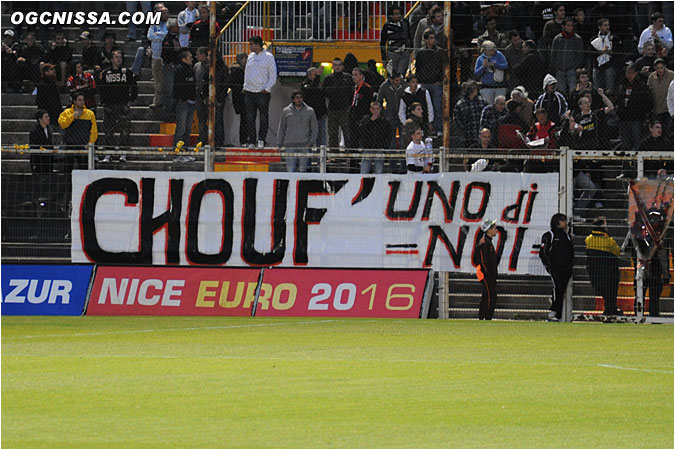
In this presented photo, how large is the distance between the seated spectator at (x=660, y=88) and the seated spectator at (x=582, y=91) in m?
Answer: 0.99

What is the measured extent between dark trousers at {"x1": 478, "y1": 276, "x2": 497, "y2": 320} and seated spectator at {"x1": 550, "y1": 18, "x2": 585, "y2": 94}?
4741mm

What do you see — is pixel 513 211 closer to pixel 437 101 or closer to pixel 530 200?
pixel 530 200

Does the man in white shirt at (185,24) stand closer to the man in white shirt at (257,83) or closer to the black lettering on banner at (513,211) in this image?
the man in white shirt at (257,83)

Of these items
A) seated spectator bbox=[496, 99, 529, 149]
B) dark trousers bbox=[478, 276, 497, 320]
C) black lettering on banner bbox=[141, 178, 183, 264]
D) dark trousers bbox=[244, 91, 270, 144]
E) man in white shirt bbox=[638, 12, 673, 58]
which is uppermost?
man in white shirt bbox=[638, 12, 673, 58]

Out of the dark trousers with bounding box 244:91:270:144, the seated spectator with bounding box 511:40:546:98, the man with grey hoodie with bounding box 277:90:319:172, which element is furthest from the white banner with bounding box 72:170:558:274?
the seated spectator with bounding box 511:40:546:98

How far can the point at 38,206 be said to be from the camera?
891 inches

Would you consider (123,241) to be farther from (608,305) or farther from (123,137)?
(608,305)

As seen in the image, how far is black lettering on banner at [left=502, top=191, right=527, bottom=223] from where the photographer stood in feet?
70.5

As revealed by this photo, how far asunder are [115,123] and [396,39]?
5512mm

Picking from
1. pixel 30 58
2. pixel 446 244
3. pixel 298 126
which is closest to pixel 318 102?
pixel 298 126

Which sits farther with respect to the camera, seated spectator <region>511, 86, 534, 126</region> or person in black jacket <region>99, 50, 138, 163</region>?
person in black jacket <region>99, 50, 138, 163</region>

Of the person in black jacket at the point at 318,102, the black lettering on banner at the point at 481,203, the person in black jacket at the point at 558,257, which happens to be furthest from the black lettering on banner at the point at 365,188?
the person in black jacket at the point at 558,257

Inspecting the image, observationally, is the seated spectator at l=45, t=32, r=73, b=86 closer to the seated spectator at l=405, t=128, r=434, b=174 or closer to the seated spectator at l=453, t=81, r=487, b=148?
the seated spectator at l=405, t=128, r=434, b=174

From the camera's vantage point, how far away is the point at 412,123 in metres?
22.4
